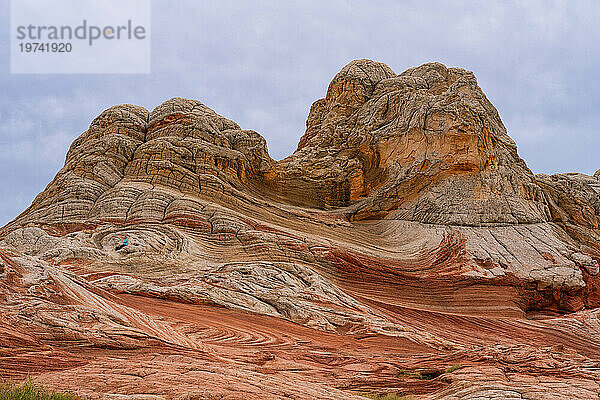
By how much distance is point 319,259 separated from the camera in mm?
23984

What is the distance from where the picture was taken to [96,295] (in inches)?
573

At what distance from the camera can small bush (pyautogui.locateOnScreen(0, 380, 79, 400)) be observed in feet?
27.2

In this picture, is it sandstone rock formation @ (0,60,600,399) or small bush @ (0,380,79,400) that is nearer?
small bush @ (0,380,79,400)

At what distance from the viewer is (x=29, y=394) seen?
8438mm

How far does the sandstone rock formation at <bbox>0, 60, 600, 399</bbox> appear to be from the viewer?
12.2 meters

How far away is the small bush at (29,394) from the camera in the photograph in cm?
830

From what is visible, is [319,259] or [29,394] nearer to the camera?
[29,394]

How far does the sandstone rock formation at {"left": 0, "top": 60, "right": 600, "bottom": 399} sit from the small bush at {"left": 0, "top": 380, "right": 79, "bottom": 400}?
603 millimetres

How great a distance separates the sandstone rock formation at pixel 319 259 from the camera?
481 inches

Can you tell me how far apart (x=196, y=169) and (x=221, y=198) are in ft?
7.57

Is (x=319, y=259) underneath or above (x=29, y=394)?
above

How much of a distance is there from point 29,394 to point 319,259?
639 inches

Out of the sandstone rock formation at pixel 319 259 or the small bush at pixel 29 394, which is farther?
the sandstone rock formation at pixel 319 259

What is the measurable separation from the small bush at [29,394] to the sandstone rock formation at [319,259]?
603 mm
